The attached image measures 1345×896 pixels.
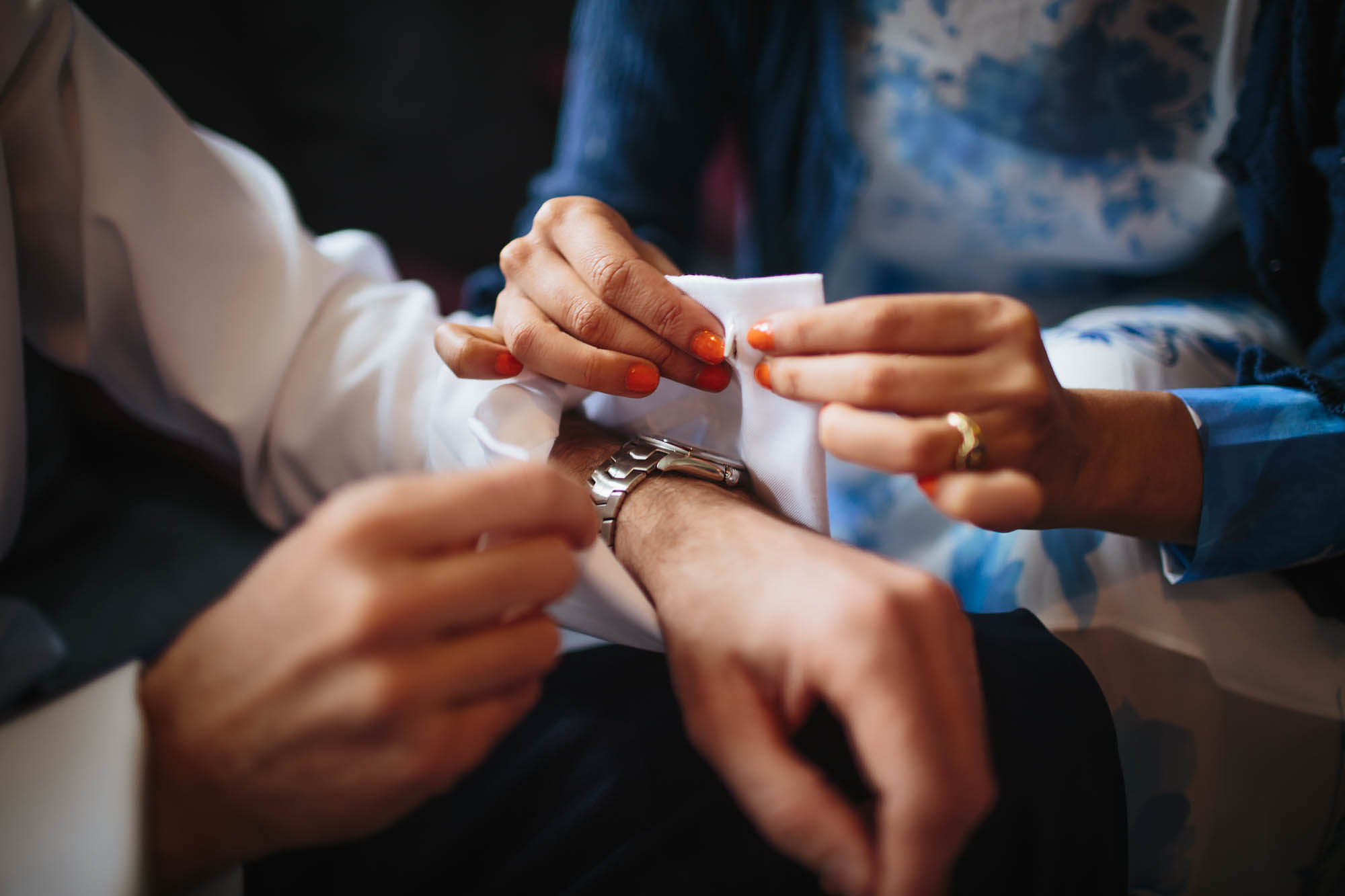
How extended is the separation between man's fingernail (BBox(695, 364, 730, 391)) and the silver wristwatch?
0.05m

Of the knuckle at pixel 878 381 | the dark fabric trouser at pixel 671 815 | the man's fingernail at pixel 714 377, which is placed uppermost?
the knuckle at pixel 878 381

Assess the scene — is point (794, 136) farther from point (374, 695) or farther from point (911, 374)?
point (374, 695)

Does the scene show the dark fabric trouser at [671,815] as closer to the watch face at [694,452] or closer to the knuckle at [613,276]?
the watch face at [694,452]

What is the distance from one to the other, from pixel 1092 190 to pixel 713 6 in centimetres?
49

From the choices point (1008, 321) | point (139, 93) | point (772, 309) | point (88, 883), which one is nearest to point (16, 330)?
point (139, 93)

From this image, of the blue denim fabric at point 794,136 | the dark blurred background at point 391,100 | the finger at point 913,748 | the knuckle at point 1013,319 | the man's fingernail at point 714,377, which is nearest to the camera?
the finger at point 913,748

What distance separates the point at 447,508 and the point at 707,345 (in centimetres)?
23

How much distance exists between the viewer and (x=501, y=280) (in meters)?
0.74

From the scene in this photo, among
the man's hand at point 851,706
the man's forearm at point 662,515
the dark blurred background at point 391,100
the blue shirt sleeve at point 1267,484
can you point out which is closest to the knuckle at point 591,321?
the man's forearm at point 662,515

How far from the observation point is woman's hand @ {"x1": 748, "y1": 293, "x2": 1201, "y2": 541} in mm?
339

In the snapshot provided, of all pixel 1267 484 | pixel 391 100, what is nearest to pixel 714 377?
pixel 1267 484

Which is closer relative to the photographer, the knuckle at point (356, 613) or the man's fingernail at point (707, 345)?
the knuckle at point (356, 613)

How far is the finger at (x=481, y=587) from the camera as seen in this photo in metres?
0.28

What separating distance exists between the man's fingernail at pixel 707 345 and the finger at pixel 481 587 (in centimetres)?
18
